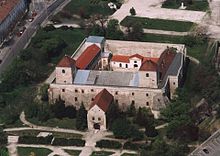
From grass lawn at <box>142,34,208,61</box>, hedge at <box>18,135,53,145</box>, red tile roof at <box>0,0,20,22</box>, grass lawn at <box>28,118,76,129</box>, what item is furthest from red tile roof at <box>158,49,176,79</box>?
red tile roof at <box>0,0,20,22</box>

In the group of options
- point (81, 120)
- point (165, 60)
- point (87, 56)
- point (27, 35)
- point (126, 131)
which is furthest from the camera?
point (27, 35)

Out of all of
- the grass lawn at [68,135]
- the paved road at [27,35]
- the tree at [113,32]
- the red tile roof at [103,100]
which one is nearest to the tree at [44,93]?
the red tile roof at [103,100]

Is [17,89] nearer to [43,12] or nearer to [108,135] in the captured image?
[108,135]

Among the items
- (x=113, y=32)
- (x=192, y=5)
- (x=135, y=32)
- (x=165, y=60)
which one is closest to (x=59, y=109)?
(x=165, y=60)

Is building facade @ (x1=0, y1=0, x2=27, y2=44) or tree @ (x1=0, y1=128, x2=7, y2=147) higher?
building facade @ (x1=0, y1=0, x2=27, y2=44)

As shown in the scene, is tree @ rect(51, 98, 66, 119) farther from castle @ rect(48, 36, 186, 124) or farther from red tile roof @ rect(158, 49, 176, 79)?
red tile roof @ rect(158, 49, 176, 79)

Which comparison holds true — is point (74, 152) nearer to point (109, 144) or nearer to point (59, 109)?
point (109, 144)

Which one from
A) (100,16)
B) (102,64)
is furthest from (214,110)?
(100,16)
